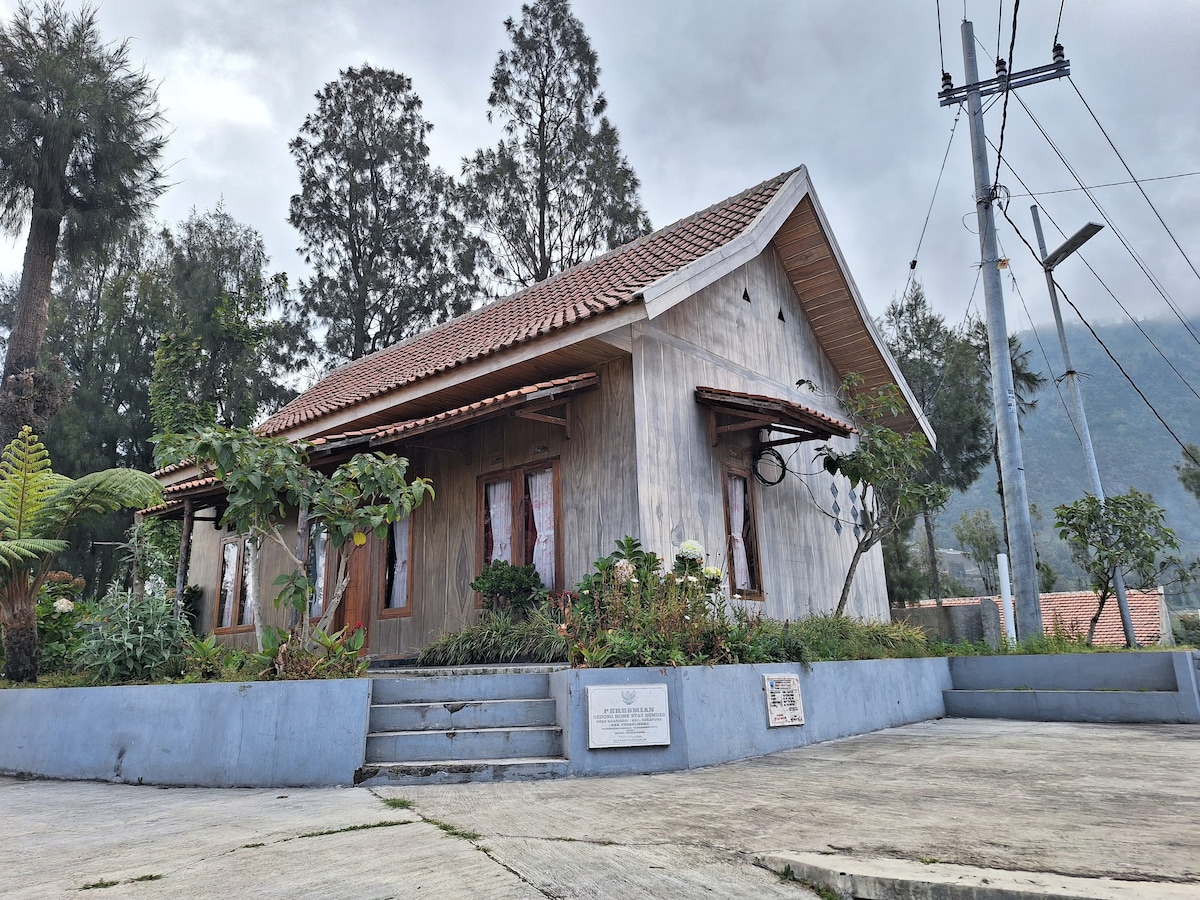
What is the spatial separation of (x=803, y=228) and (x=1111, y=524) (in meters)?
5.86

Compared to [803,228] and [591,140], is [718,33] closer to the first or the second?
[591,140]

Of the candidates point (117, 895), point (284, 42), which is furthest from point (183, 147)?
point (117, 895)

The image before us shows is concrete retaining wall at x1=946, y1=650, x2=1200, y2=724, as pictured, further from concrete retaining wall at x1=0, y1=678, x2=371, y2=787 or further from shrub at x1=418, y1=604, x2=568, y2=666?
concrete retaining wall at x1=0, y1=678, x2=371, y2=787

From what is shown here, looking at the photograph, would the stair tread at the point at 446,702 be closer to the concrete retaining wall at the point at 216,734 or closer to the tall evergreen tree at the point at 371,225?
the concrete retaining wall at the point at 216,734

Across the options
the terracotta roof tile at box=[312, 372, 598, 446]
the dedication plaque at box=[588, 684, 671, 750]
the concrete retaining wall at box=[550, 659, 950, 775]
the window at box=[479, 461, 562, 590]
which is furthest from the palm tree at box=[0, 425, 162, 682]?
the dedication plaque at box=[588, 684, 671, 750]

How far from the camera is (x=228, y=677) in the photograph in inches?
247

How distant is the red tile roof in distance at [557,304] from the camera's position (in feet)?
28.0

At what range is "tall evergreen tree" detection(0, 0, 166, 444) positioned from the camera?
45.1ft

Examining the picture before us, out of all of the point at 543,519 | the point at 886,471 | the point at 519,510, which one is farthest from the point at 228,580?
the point at 886,471

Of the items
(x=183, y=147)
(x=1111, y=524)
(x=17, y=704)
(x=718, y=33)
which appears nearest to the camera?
(x=17, y=704)

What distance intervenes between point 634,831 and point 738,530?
21.0 feet

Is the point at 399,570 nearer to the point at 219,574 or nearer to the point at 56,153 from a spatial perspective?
the point at 219,574

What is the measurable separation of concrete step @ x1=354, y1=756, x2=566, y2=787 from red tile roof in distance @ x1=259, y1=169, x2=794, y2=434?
13.9 feet

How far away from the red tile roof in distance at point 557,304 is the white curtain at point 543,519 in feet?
5.48
